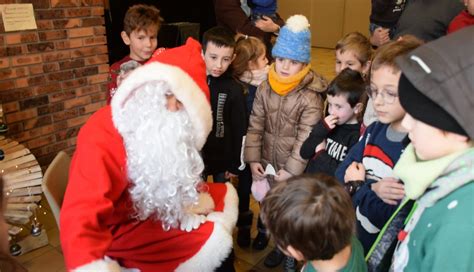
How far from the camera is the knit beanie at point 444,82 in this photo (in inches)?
35.5

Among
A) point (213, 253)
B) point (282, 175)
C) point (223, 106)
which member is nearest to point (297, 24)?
point (223, 106)

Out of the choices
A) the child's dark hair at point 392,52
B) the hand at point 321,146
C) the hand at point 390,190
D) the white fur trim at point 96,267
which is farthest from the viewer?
the hand at point 321,146

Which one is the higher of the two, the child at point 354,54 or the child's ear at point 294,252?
the child at point 354,54

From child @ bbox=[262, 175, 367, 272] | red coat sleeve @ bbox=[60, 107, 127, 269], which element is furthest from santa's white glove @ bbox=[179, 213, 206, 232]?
child @ bbox=[262, 175, 367, 272]

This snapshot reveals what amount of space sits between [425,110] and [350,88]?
1.03 metres

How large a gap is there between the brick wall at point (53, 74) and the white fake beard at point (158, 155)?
2.12 meters

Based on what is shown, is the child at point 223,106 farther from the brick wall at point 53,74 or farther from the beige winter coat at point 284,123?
the brick wall at point 53,74

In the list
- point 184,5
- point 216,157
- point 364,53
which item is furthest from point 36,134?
point 184,5

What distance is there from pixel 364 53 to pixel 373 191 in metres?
1.28

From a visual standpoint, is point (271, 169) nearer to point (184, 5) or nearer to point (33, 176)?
point (33, 176)

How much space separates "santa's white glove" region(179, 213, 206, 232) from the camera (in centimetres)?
156

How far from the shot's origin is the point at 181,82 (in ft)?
4.72

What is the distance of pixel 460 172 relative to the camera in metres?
0.97

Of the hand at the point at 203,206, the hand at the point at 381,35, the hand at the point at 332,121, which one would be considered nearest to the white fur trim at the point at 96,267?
the hand at the point at 203,206
